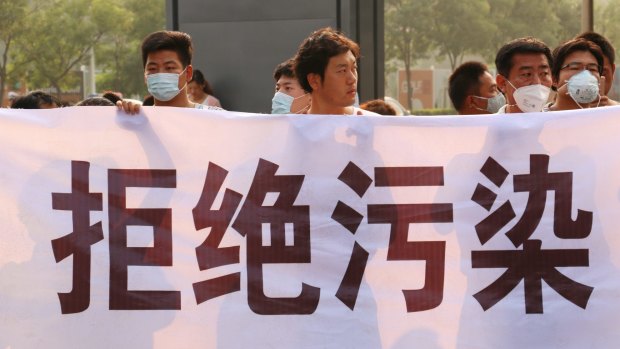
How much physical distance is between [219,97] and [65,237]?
13.8 feet

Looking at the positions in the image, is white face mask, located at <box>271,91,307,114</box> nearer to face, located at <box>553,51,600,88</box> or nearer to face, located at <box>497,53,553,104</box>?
face, located at <box>497,53,553,104</box>

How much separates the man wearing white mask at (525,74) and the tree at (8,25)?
A: 1463 centimetres

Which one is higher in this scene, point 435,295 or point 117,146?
point 117,146

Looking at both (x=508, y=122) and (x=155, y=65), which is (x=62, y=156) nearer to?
(x=155, y=65)

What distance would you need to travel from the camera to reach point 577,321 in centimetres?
409

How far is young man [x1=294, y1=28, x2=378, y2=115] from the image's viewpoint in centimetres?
450

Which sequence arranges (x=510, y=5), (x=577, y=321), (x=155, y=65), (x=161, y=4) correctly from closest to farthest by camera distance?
(x=577, y=321)
(x=155, y=65)
(x=510, y=5)
(x=161, y=4)

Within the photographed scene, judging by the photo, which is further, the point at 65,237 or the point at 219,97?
the point at 219,97

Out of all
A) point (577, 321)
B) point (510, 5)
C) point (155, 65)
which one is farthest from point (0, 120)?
point (510, 5)

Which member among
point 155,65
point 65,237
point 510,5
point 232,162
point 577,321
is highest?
point 510,5

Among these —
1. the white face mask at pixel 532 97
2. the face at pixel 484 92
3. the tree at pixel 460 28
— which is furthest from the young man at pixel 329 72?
the tree at pixel 460 28

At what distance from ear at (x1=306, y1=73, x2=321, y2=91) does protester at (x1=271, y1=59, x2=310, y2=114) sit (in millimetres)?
1084

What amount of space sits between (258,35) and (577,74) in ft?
12.1

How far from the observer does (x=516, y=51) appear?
485 centimetres
